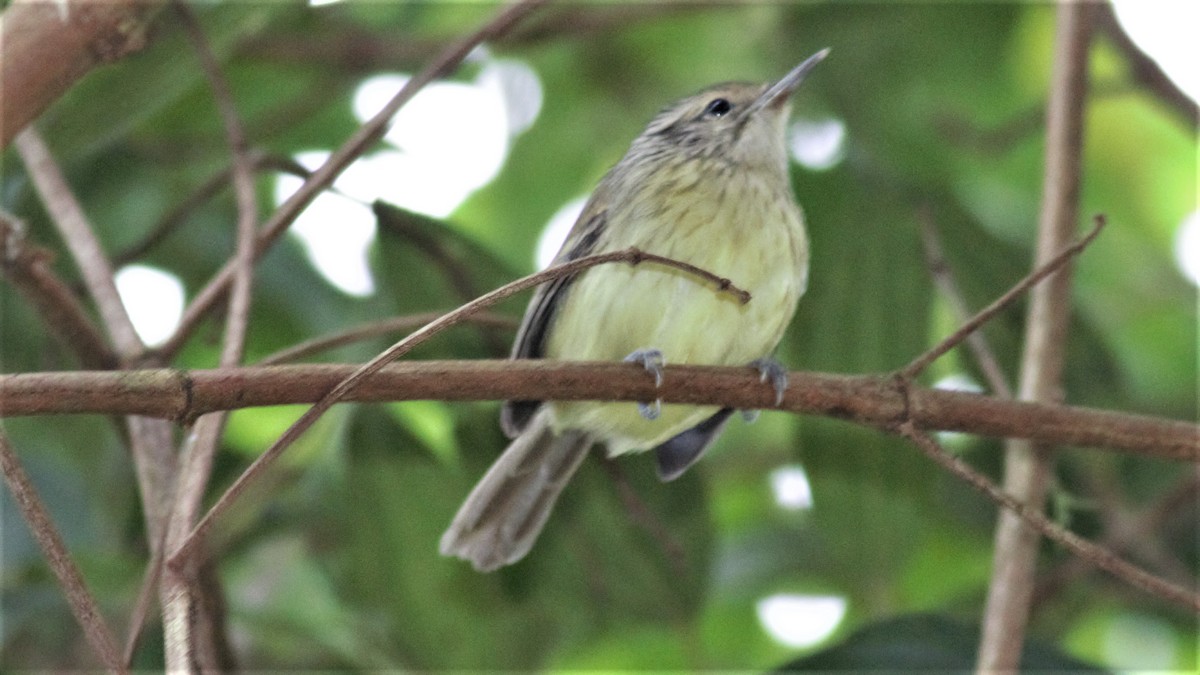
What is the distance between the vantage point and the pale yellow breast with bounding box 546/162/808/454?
9.39 ft

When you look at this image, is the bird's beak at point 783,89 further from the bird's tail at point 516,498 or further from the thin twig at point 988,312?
the thin twig at point 988,312

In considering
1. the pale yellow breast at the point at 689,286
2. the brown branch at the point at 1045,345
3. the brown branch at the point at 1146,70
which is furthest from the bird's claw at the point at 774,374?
the brown branch at the point at 1146,70

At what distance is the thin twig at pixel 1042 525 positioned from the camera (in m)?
1.91

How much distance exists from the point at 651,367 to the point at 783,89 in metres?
1.48

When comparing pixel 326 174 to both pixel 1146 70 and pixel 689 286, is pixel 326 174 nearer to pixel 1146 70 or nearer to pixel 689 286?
pixel 689 286

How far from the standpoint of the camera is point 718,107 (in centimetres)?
347

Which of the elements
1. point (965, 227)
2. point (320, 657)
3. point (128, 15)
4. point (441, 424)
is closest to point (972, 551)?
point (965, 227)

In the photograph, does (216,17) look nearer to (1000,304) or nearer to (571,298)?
(571,298)

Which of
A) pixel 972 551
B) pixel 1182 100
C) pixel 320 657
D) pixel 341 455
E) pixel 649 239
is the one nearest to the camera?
pixel 649 239

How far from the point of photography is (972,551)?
426cm

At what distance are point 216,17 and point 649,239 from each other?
1.08 m

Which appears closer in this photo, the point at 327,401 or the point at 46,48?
the point at 327,401

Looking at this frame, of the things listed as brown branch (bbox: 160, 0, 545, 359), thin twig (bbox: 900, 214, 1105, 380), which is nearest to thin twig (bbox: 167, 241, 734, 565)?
thin twig (bbox: 900, 214, 1105, 380)

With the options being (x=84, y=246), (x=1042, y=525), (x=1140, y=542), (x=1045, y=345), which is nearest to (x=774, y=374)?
(x=1042, y=525)
